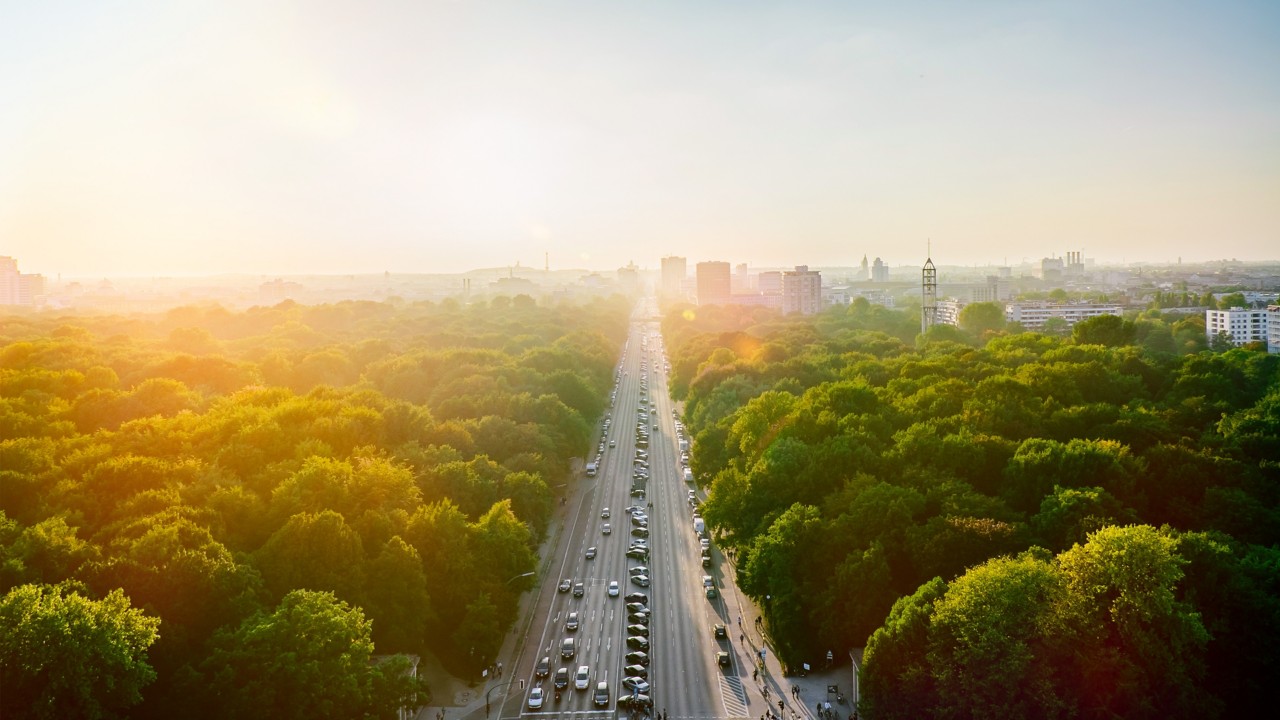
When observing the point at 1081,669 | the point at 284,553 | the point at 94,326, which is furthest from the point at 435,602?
the point at 94,326

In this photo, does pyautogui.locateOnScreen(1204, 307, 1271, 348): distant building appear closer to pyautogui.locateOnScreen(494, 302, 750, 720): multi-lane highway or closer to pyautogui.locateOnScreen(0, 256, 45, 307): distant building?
pyautogui.locateOnScreen(494, 302, 750, 720): multi-lane highway

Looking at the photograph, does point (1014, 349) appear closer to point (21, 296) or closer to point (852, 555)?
point (852, 555)

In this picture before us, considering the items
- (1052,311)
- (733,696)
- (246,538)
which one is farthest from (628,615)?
(1052,311)

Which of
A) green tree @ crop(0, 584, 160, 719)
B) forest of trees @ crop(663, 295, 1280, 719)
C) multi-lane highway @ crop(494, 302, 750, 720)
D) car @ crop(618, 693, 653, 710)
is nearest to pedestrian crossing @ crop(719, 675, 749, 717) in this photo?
multi-lane highway @ crop(494, 302, 750, 720)

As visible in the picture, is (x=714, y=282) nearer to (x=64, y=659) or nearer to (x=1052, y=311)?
(x=1052, y=311)

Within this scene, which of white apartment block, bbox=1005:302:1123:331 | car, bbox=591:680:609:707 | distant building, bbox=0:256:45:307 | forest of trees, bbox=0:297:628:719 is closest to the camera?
forest of trees, bbox=0:297:628:719

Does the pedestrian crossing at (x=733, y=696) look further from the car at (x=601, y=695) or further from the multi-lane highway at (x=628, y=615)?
the car at (x=601, y=695)
